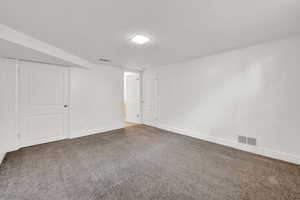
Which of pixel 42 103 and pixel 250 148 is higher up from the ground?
pixel 42 103

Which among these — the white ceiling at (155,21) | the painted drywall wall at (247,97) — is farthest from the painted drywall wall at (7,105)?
the painted drywall wall at (247,97)

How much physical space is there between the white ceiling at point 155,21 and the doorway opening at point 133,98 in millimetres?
2910

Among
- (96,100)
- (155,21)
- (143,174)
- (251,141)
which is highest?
(155,21)

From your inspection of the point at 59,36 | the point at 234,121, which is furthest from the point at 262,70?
the point at 59,36

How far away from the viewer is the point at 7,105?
270 cm

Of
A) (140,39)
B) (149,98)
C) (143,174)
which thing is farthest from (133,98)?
(143,174)

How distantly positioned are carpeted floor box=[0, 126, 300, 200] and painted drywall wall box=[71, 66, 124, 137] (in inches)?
39.0

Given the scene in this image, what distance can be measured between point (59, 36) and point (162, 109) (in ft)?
11.4

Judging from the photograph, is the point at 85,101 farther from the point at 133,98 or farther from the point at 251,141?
the point at 251,141

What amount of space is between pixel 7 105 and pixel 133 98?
3755 millimetres

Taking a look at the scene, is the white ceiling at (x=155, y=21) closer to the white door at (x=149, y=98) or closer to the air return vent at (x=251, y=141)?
the air return vent at (x=251, y=141)

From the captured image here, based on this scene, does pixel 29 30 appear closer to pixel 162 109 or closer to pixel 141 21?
pixel 141 21

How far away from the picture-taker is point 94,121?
13.3ft

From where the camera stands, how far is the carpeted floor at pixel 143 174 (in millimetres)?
1535
